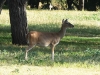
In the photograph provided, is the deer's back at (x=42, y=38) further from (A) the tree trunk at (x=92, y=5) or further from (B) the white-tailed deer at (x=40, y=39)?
(A) the tree trunk at (x=92, y=5)

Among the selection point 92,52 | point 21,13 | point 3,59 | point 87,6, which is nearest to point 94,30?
point 21,13

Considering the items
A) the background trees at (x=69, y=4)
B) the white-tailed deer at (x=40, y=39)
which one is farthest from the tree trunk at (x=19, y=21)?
the background trees at (x=69, y=4)

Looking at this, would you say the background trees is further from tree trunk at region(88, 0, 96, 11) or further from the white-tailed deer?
the white-tailed deer

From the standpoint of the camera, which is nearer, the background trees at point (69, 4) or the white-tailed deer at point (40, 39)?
the white-tailed deer at point (40, 39)

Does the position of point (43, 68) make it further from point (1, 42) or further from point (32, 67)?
point (1, 42)

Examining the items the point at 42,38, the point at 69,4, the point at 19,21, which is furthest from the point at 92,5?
the point at 42,38

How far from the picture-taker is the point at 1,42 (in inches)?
796

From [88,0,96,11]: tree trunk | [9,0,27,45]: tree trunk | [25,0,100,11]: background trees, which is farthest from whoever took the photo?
[25,0,100,11]: background trees

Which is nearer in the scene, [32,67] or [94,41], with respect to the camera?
[32,67]

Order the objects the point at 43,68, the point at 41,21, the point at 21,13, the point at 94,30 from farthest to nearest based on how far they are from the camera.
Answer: the point at 41,21 < the point at 94,30 < the point at 21,13 < the point at 43,68

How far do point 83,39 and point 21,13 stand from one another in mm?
4947

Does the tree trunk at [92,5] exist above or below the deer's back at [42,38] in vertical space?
below

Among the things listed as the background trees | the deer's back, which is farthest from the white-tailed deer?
the background trees

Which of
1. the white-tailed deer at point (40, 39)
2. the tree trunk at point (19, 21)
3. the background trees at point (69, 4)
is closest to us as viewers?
the white-tailed deer at point (40, 39)
